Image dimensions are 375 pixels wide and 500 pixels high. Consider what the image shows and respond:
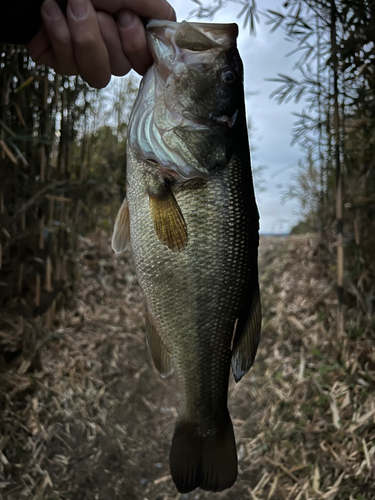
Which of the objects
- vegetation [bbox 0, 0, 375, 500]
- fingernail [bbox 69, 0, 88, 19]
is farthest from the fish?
vegetation [bbox 0, 0, 375, 500]

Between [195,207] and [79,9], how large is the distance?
0.58 metres

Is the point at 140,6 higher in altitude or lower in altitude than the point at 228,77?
higher

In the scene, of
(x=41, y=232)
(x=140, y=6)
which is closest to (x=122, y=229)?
(x=140, y=6)

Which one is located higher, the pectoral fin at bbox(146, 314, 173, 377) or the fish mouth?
the fish mouth

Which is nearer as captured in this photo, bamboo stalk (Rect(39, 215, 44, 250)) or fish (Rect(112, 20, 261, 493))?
fish (Rect(112, 20, 261, 493))

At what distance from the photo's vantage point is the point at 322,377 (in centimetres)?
283

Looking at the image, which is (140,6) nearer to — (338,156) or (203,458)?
(203,458)

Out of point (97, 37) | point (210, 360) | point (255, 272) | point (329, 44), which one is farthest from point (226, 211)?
point (329, 44)

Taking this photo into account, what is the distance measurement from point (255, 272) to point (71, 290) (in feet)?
8.90

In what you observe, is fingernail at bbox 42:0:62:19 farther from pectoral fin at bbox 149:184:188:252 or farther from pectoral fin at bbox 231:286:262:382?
pectoral fin at bbox 231:286:262:382

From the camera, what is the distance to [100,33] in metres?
1.07

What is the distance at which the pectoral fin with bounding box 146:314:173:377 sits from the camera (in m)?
1.11

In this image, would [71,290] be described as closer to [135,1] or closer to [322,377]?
[322,377]

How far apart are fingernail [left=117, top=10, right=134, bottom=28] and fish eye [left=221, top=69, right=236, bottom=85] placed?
0.93 feet
